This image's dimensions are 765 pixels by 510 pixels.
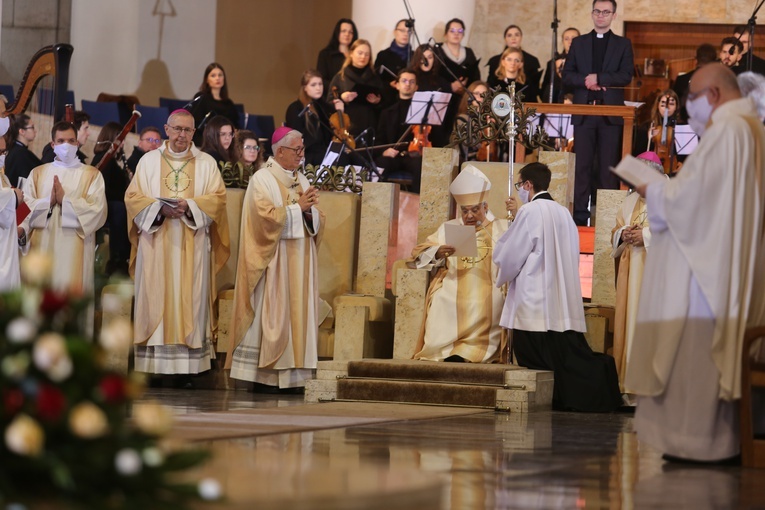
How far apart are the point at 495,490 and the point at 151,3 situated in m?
14.4

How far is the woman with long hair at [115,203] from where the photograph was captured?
40.1ft

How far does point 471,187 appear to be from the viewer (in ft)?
35.9

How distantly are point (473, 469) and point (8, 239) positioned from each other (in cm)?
610

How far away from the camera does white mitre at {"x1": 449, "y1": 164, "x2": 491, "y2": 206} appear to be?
35.7 ft

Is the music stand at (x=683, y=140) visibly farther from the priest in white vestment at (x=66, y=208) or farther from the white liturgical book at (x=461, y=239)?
the priest in white vestment at (x=66, y=208)

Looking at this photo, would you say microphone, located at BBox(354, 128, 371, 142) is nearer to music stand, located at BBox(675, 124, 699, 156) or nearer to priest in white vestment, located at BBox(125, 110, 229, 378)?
priest in white vestment, located at BBox(125, 110, 229, 378)

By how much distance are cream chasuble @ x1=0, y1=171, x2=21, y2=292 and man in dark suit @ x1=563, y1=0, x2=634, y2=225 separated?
549cm

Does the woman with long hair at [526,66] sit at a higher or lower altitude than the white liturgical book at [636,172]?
higher

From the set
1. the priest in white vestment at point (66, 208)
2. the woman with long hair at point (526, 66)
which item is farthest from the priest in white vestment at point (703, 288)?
the woman with long hair at point (526, 66)

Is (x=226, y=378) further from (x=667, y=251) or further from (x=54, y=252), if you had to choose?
(x=667, y=251)

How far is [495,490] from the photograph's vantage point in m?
5.38

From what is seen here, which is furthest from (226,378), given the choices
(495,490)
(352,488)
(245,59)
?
(245,59)

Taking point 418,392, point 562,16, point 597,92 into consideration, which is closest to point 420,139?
point 597,92

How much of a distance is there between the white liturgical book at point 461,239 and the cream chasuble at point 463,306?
28cm
